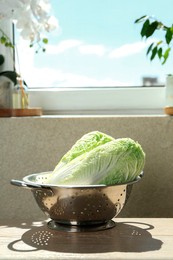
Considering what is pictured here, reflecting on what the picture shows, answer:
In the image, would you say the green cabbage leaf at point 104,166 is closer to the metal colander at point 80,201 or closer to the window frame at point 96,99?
the metal colander at point 80,201

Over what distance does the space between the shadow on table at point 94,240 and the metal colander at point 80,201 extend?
0.03 metres

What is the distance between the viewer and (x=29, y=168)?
1311mm

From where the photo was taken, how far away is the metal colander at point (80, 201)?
0.92m

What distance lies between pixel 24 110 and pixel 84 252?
63 centimetres

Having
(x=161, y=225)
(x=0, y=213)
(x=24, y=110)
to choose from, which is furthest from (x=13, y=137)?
(x=161, y=225)

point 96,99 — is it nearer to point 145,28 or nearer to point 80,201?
point 145,28

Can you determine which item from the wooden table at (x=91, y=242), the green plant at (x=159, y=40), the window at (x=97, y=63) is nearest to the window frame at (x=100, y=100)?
the window at (x=97, y=63)

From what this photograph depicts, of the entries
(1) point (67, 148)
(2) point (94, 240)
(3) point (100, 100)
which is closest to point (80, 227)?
(2) point (94, 240)

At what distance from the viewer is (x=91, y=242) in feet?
2.93

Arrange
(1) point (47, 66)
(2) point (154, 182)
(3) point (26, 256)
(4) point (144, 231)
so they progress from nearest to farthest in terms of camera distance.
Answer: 1. (3) point (26, 256)
2. (4) point (144, 231)
3. (2) point (154, 182)
4. (1) point (47, 66)

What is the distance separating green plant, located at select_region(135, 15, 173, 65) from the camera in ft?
4.29

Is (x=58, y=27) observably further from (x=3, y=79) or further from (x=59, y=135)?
(x=59, y=135)

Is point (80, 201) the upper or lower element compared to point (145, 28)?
lower

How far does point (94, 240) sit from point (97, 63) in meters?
0.77
